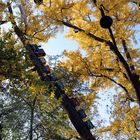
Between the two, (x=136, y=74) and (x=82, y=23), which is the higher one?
(x=82, y=23)

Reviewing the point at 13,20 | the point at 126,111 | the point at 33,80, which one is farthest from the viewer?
the point at 126,111

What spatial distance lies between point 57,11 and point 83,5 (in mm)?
928

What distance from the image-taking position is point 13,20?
12406 millimetres

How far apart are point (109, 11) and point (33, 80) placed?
322 cm

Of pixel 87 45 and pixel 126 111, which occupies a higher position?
pixel 87 45

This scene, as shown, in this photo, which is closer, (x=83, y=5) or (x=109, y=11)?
(x=109, y=11)

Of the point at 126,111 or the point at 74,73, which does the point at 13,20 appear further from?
the point at 126,111

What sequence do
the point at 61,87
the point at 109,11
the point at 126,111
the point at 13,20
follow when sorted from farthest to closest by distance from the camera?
the point at 126,111 < the point at 61,87 < the point at 13,20 < the point at 109,11

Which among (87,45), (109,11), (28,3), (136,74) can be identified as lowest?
(136,74)

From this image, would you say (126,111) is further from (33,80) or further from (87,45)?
(33,80)

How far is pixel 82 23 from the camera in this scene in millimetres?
12719

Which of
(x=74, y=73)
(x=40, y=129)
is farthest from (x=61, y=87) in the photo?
(x=40, y=129)

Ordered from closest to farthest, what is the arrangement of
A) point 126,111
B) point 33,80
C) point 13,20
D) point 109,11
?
point 33,80 → point 109,11 → point 13,20 → point 126,111

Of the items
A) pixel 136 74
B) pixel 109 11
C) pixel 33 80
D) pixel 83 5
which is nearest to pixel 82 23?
pixel 83 5
